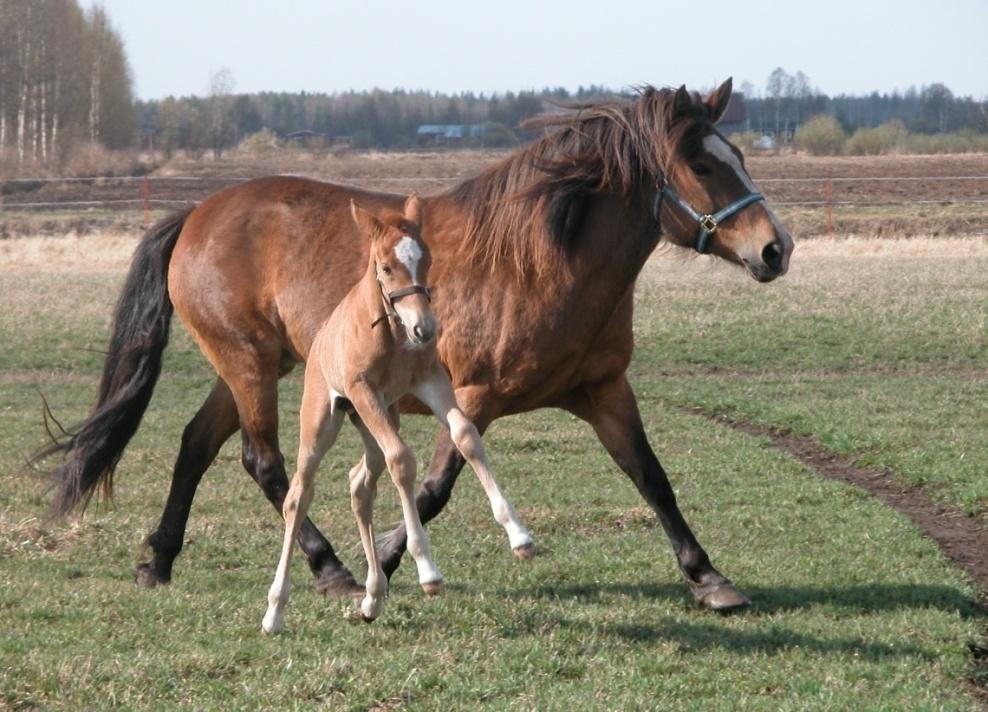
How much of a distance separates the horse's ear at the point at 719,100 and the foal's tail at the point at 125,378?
3235 mm

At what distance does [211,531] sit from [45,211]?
113 ft

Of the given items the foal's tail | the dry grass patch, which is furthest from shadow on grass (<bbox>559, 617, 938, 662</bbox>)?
the dry grass patch

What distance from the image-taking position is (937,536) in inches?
310

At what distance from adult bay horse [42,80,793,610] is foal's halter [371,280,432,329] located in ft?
4.01

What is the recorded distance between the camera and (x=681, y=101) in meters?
6.35

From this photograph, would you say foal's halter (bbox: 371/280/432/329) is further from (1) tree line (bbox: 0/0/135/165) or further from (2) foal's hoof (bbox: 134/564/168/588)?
(1) tree line (bbox: 0/0/135/165)

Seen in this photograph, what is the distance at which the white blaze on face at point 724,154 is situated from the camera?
6269 millimetres

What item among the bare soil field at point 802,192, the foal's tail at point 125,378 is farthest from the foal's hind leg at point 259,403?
the bare soil field at point 802,192

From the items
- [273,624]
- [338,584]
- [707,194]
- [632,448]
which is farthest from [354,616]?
[707,194]

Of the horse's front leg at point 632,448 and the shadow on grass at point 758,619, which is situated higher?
the horse's front leg at point 632,448

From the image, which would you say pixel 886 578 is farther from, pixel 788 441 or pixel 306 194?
pixel 788 441

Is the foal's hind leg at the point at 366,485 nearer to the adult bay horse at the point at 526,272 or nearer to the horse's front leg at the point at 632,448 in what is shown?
the adult bay horse at the point at 526,272

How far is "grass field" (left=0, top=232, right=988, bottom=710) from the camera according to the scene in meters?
4.96

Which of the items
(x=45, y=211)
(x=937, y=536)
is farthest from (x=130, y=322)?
(x=45, y=211)
